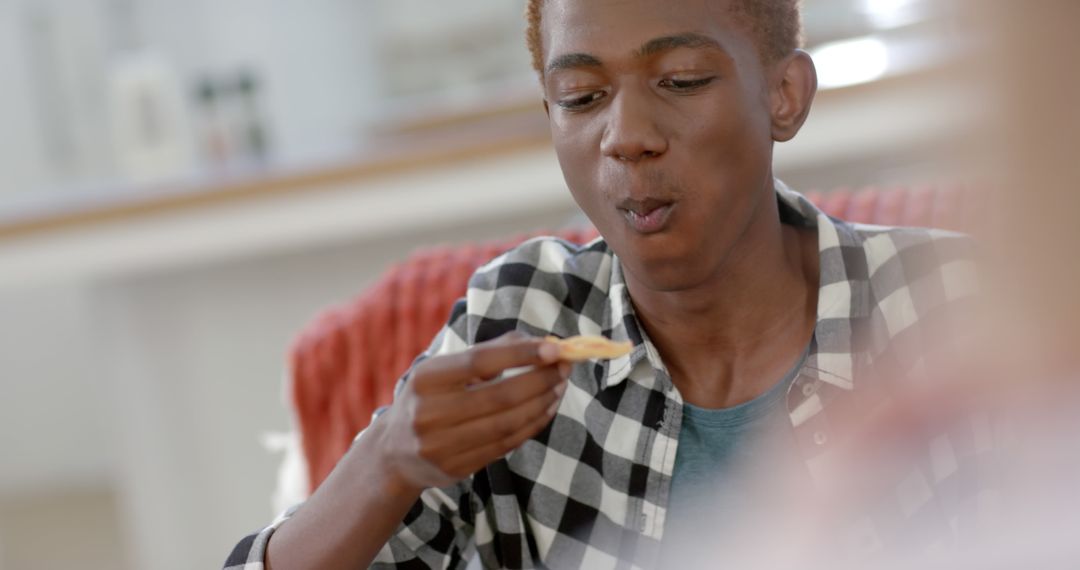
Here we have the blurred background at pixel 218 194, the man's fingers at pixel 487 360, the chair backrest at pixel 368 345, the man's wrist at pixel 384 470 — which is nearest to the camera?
the man's fingers at pixel 487 360

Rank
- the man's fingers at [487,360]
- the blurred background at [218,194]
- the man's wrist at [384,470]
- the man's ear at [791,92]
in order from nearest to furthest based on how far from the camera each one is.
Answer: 1. the man's fingers at [487,360]
2. the man's wrist at [384,470]
3. the man's ear at [791,92]
4. the blurred background at [218,194]

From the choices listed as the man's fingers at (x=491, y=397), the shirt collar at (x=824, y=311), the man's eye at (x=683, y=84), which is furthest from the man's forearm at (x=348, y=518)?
the man's eye at (x=683, y=84)

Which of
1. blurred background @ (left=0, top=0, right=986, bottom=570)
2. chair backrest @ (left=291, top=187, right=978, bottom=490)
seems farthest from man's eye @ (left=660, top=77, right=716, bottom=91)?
blurred background @ (left=0, top=0, right=986, bottom=570)

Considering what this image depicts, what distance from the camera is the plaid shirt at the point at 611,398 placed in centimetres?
105

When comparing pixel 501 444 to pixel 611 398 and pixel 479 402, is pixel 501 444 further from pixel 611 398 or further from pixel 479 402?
pixel 611 398

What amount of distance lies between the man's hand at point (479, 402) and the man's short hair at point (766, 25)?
319mm

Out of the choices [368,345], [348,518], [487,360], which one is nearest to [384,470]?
[348,518]

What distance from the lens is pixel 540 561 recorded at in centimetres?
112

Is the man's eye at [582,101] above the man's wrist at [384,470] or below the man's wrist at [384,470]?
above

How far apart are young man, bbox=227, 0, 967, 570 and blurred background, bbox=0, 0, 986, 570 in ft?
1.70

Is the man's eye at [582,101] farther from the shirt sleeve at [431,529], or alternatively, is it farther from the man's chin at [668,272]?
the shirt sleeve at [431,529]

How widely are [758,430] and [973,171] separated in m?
0.77

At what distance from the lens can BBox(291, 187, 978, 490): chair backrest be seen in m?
1.48

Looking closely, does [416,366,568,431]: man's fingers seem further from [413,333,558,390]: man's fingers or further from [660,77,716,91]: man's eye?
[660,77,716,91]: man's eye
